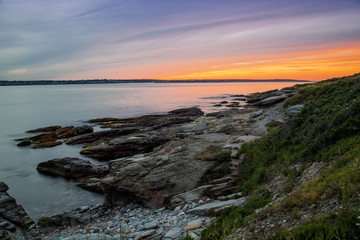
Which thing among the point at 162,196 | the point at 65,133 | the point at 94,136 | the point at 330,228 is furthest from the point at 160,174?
the point at 65,133

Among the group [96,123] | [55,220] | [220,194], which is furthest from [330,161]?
[96,123]

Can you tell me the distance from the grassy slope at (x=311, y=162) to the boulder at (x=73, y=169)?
41.4 ft

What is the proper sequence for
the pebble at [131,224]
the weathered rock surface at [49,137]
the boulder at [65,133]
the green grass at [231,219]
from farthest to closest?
the boulder at [65,133] → the weathered rock surface at [49,137] → the pebble at [131,224] → the green grass at [231,219]

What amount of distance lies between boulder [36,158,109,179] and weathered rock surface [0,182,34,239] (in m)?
5.99

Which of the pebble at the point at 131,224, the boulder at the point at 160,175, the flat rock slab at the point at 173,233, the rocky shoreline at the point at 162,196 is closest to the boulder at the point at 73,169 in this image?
the rocky shoreline at the point at 162,196

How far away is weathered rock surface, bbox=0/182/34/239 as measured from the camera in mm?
11508

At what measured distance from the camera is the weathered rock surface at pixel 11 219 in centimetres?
1151

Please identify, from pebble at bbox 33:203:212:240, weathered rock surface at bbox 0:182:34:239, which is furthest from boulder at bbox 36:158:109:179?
weathered rock surface at bbox 0:182:34:239

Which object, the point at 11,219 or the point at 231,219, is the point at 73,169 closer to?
the point at 11,219

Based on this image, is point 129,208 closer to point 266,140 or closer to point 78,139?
point 266,140

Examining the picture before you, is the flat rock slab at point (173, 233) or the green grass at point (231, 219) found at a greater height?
the green grass at point (231, 219)

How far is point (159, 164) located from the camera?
47.7ft

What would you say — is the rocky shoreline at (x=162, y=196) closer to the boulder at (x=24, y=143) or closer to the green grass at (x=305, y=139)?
the green grass at (x=305, y=139)

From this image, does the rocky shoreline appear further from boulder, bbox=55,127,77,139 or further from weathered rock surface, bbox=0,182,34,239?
boulder, bbox=55,127,77,139
